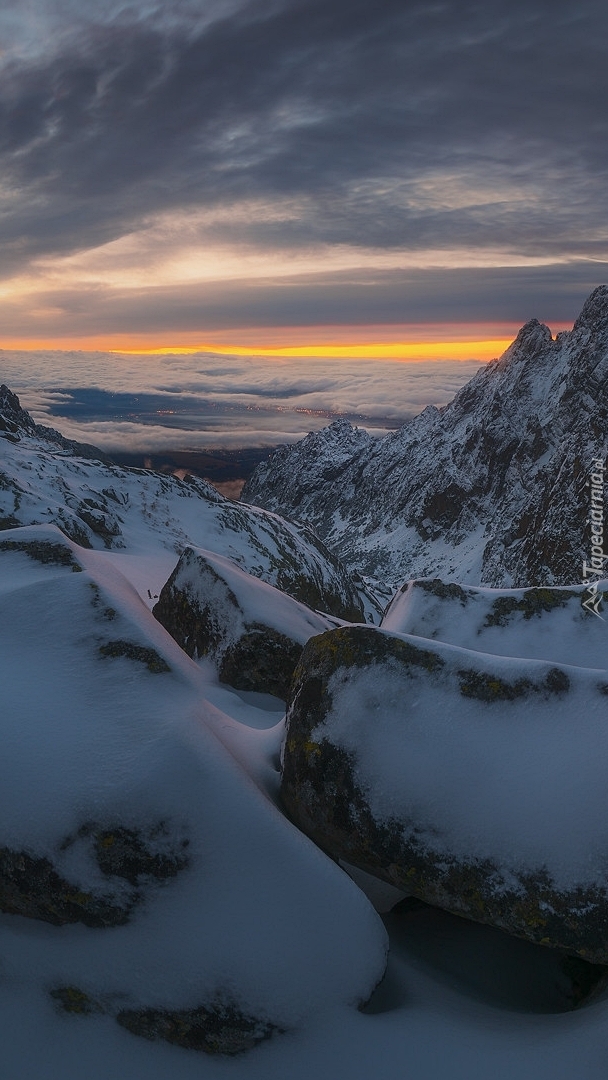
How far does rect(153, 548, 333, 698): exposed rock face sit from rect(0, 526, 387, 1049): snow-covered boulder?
11.7 feet

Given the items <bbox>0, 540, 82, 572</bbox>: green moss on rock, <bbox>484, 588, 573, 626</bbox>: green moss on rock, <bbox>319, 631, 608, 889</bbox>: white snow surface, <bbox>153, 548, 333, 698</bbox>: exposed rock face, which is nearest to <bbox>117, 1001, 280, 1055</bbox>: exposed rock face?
<bbox>319, 631, 608, 889</bbox>: white snow surface

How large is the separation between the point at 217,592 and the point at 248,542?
28133 mm

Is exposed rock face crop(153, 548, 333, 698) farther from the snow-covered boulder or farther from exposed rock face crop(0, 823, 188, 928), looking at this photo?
exposed rock face crop(0, 823, 188, 928)

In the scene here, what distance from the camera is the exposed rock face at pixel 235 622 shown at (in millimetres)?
10781

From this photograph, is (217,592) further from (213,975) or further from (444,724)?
(213,975)

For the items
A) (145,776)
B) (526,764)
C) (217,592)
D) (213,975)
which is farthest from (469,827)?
(217,592)

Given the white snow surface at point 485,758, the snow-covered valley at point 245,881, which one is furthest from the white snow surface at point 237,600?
the white snow surface at point 485,758

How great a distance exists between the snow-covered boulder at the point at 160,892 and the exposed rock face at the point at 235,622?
11.7 feet

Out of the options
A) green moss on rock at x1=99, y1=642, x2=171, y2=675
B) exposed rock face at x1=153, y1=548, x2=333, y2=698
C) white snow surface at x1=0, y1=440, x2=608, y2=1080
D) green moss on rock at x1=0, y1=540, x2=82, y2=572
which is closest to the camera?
white snow surface at x1=0, y1=440, x2=608, y2=1080

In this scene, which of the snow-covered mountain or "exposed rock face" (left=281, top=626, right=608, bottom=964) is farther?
the snow-covered mountain

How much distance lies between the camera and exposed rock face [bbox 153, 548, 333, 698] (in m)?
10.8

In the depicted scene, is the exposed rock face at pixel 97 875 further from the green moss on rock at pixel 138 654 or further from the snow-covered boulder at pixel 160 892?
the green moss on rock at pixel 138 654

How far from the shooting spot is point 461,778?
21.8 ft

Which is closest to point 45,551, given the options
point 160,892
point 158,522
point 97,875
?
point 97,875
